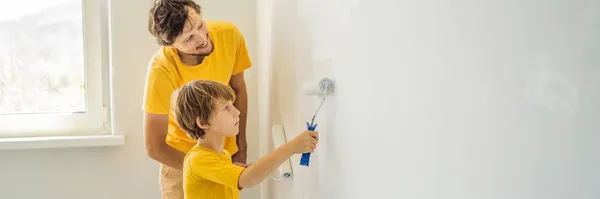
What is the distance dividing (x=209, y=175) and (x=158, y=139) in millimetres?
415

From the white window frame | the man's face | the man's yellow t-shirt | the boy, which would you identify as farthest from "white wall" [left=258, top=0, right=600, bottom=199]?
the white window frame

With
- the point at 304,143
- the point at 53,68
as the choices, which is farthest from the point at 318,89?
the point at 53,68

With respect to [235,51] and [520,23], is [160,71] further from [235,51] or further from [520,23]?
[520,23]

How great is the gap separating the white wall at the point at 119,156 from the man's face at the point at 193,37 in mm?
561

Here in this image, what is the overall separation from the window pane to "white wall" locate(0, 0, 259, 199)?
0.63 ft

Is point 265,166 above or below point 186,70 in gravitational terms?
below

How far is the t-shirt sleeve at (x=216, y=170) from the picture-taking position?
1186mm

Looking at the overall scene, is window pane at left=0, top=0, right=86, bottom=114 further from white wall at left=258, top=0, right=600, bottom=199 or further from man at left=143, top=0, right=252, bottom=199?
white wall at left=258, top=0, right=600, bottom=199

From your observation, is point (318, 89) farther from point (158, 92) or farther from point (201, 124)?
point (158, 92)

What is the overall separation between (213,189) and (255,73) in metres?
0.91

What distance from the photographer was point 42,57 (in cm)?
208

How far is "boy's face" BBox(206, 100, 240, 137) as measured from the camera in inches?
48.2

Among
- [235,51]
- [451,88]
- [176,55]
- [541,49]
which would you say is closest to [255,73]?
[235,51]

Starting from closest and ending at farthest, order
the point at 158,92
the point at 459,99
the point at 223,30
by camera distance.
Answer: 1. the point at 459,99
2. the point at 158,92
3. the point at 223,30
